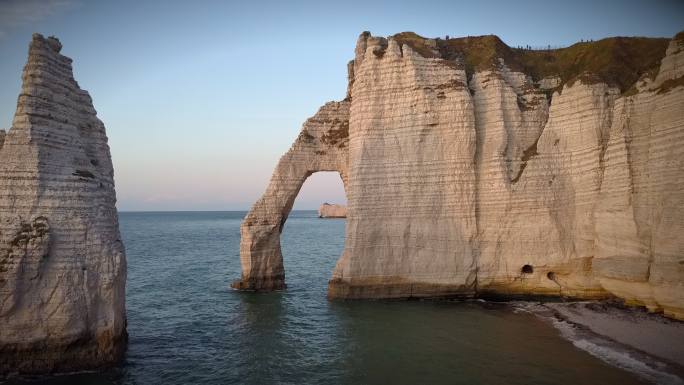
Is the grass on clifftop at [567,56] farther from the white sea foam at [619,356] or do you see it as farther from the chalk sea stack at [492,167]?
the white sea foam at [619,356]

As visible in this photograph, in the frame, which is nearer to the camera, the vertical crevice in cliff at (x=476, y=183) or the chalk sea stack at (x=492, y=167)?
the chalk sea stack at (x=492, y=167)

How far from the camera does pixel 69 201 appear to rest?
13766 mm

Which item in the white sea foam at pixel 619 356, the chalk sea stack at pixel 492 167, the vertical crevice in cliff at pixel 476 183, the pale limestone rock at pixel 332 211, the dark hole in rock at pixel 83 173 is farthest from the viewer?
the pale limestone rock at pixel 332 211

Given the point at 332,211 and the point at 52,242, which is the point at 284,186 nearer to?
the point at 52,242

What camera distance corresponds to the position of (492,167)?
2208cm

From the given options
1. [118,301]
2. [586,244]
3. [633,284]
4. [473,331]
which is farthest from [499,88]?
[118,301]

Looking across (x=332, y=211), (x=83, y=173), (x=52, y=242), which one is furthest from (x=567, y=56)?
(x=332, y=211)

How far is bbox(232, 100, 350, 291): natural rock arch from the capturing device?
25.4m

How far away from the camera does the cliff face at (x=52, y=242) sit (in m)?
13.0

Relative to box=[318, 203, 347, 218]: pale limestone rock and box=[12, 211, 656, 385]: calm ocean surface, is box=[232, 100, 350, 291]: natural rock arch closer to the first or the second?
box=[12, 211, 656, 385]: calm ocean surface

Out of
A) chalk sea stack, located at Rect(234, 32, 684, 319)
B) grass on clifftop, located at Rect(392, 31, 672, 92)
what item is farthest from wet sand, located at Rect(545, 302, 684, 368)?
grass on clifftop, located at Rect(392, 31, 672, 92)

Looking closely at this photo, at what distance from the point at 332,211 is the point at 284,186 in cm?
12595

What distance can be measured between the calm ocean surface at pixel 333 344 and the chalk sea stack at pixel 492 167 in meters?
2.24

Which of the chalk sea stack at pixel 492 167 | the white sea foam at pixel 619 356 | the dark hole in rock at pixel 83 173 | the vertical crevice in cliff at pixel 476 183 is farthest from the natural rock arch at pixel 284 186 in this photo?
the white sea foam at pixel 619 356
